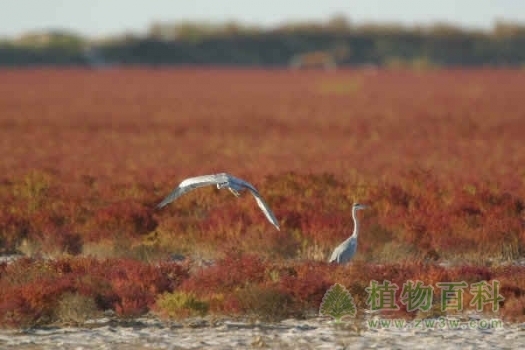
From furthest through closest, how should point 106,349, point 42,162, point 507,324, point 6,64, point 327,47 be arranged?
1. point 327,47
2. point 6,64
3. point 42,162
4. point 507,324
5. point 106,349

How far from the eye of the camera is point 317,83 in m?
81.6

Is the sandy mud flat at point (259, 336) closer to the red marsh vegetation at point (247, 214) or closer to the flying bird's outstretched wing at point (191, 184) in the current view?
the red marsh vegetation at point (247, 214)

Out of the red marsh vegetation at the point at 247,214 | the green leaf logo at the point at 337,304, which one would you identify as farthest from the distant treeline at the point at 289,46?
the green leaf logo at the point at 337,304

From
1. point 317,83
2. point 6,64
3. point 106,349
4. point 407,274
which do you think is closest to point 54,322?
point 106,349

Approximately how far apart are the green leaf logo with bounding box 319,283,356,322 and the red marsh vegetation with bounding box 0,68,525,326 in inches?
3.5

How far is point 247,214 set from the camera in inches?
656

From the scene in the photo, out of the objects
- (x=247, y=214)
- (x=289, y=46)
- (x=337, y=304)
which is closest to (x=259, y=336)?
→ (x=337, y=304)

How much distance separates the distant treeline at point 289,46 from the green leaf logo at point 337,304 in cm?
10019

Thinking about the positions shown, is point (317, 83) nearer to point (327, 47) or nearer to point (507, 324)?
point (327, 47)

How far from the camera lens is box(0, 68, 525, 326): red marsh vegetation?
38.8 ft

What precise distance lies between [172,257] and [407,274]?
12.0 ft

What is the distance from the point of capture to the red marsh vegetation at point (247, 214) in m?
11.8

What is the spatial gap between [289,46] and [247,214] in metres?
110

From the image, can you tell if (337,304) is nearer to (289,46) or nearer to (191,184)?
(191,184)
